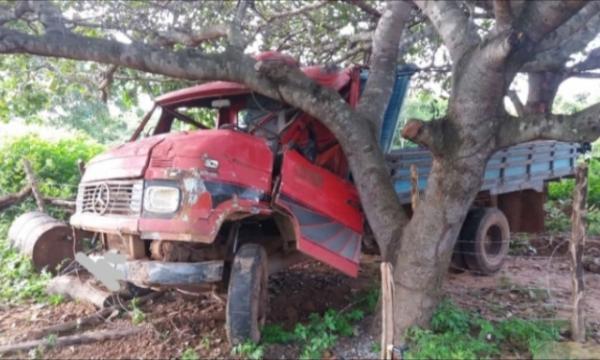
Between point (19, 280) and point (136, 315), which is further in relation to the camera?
point (19, 280)

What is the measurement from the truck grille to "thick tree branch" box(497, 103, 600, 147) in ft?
9.98

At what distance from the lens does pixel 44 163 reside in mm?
11750

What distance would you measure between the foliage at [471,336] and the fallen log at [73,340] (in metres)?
2.61

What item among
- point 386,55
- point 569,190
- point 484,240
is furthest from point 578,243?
point 569,190

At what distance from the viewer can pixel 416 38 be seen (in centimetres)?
755

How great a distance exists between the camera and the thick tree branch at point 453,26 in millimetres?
4242

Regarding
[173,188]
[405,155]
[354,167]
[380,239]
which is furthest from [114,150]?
[405,155]

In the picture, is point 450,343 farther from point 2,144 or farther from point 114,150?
point 2,144

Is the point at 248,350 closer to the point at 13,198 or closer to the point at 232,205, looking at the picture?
the point at 232,205

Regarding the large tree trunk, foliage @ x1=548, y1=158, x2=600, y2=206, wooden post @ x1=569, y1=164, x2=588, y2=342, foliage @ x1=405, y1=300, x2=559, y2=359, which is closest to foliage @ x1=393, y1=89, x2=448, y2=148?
the large tree trunk

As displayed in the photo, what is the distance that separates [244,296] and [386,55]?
117 inches

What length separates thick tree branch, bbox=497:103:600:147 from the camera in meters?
3.74

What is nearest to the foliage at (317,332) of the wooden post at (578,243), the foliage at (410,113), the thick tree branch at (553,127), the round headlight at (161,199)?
the round headlight at (161,199)

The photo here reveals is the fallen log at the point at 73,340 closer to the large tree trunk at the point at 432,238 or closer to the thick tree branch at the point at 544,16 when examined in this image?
the large tree trunk at the point at 432,238
